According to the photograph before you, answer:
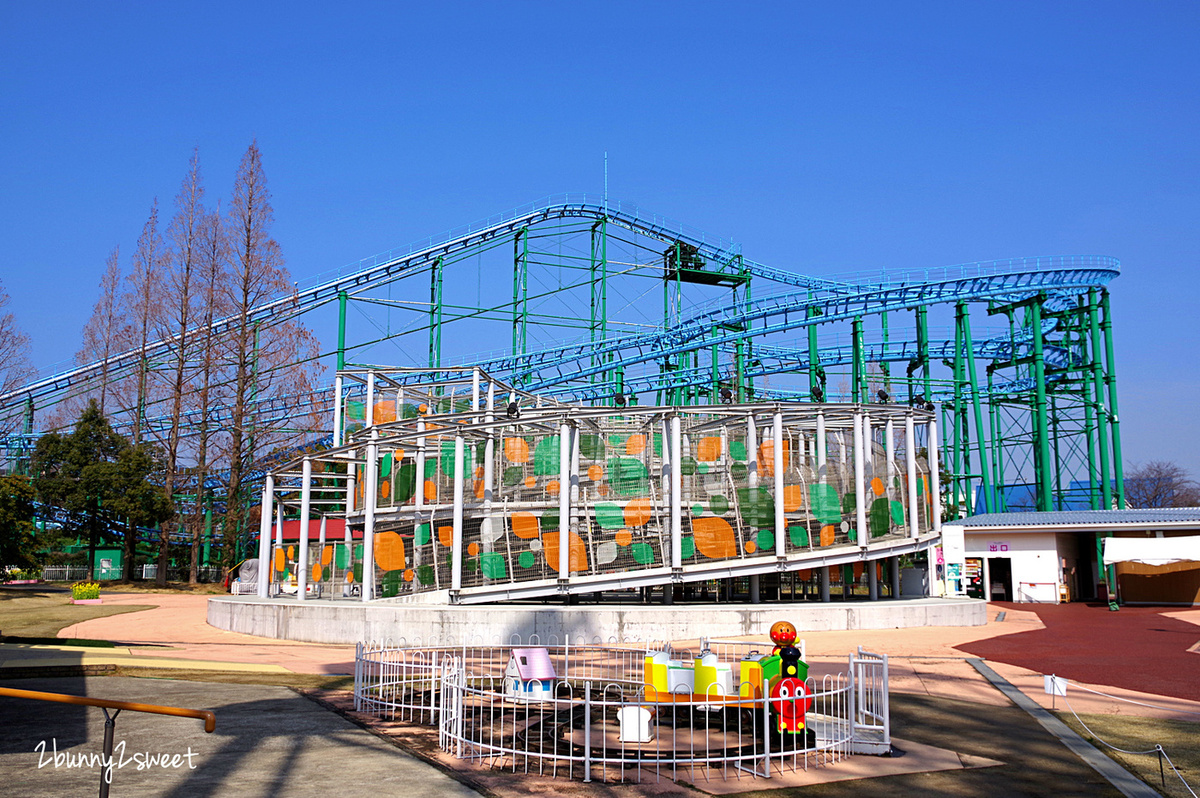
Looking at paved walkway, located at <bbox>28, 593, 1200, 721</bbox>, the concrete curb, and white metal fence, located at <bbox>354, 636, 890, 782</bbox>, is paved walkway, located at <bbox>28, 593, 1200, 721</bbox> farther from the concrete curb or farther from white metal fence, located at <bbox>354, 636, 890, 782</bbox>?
white metal fence, located at <bbox>354, 636, 890, 782</bbox>

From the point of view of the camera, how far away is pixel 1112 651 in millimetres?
16281

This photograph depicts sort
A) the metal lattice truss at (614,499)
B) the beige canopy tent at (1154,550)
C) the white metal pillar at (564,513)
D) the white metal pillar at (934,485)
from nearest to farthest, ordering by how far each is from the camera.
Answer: the white metal pillar at (564,513) → the metal lattice truss at (614,499) → the white metal pillar at (934,485) → the beige canopy tent at (1154,550)

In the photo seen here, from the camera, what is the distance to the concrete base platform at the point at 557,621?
56.8 ft

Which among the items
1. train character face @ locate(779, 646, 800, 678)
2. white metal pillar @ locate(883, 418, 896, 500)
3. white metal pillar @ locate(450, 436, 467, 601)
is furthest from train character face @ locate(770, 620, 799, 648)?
white metal pillar @ locate(883, 418, 896, 500)

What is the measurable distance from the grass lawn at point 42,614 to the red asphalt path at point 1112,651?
17362 mm

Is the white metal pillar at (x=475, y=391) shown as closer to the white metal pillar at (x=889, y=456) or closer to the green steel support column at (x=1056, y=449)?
the white metal pillar at (x=889, y=456)

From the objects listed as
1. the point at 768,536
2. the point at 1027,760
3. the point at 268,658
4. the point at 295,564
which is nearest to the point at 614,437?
the point at 768,536

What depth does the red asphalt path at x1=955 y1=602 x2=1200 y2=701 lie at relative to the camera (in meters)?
13.0

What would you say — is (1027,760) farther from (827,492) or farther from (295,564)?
(295,564)

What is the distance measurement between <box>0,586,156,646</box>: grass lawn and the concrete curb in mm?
16290

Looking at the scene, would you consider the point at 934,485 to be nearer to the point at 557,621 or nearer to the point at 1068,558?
the point at 1068,558

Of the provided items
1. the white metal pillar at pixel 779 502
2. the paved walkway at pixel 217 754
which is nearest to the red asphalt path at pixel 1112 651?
the white metal pillar at pixel 779 502

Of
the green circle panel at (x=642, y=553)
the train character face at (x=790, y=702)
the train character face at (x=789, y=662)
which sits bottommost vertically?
the train character face at (x=790, y=702)

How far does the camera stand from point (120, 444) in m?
41.9
